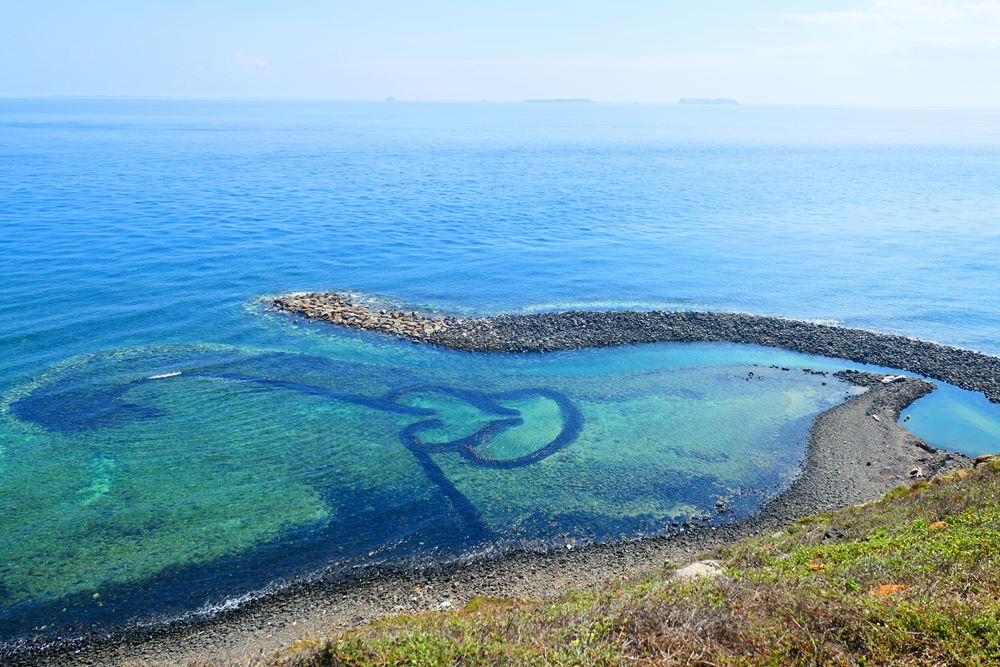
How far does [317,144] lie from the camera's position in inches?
7781

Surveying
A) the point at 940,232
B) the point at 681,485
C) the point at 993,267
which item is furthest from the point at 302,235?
the point at 940,232

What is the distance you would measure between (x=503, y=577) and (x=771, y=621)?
1294 cm

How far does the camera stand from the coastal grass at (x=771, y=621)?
13008 millimetres

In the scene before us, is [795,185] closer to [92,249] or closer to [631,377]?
[631,377]

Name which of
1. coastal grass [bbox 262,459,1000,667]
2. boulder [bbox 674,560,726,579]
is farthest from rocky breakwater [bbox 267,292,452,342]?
coastal grass [bbox 262,459,1000,667]

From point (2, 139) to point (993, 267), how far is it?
227 metres

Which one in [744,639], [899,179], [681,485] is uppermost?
Result: [899,179]

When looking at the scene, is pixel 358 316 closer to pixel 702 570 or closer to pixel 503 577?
pixel 503 577

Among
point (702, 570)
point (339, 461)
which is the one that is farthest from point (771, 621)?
point (339, 461)

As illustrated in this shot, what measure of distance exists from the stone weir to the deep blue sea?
201 centimetres

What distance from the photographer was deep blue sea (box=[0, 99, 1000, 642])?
27.1 metres

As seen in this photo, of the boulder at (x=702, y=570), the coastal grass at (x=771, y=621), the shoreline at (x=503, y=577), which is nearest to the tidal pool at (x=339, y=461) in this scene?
the shoreline at (x=503, y=577)

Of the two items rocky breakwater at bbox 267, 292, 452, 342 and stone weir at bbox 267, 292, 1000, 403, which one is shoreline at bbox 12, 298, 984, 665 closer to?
stone weir at bbox 267, 292, 1000, 403

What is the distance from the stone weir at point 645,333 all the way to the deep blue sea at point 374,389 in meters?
2.01
